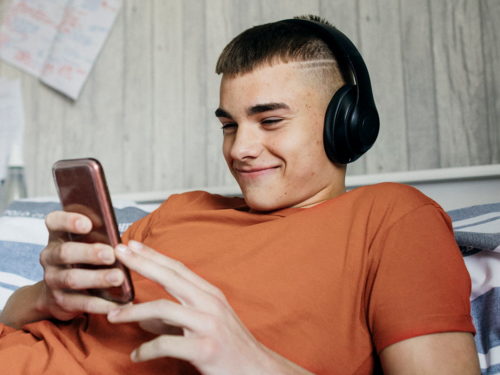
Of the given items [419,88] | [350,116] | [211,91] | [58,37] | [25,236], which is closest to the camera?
[350,116]

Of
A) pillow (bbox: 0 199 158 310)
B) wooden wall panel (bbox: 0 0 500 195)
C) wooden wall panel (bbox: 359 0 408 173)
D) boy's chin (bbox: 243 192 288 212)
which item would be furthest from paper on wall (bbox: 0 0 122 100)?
boy's chin (bbox: 243 192 288 212)

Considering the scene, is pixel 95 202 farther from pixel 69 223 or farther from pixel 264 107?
pixel 264 107

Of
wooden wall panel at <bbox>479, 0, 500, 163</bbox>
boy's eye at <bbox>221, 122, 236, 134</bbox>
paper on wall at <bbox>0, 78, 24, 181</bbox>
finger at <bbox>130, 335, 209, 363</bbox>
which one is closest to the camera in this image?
finger at <bbox>130, 335, 209, 363</bbox>

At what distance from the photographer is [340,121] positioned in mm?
776

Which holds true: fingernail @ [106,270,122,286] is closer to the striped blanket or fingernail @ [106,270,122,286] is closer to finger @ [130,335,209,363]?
finger @ [130,335,209,363]

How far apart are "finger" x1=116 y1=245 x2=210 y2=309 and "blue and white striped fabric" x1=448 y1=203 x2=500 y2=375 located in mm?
491

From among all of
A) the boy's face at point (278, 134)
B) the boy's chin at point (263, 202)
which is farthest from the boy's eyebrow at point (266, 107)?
the boy's chin at point (263, 202)

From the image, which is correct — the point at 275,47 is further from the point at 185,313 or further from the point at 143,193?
the point at 143,193

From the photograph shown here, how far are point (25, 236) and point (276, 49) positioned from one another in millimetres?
730

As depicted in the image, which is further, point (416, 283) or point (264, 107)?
point (264, 107)

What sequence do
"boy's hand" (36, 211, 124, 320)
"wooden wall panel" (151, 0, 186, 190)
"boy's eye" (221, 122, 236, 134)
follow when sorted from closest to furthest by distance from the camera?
1. "boy's hand" (36, 211, 124, 320)
2. "boy's eye" (221, 122, 236, 134)
3. "wooden wall panel" (151, 0, 186, 190)

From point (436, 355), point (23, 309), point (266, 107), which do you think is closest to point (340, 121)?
point (266, 107)

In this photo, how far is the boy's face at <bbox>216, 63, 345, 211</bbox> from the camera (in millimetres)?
797

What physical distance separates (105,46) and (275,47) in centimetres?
100
